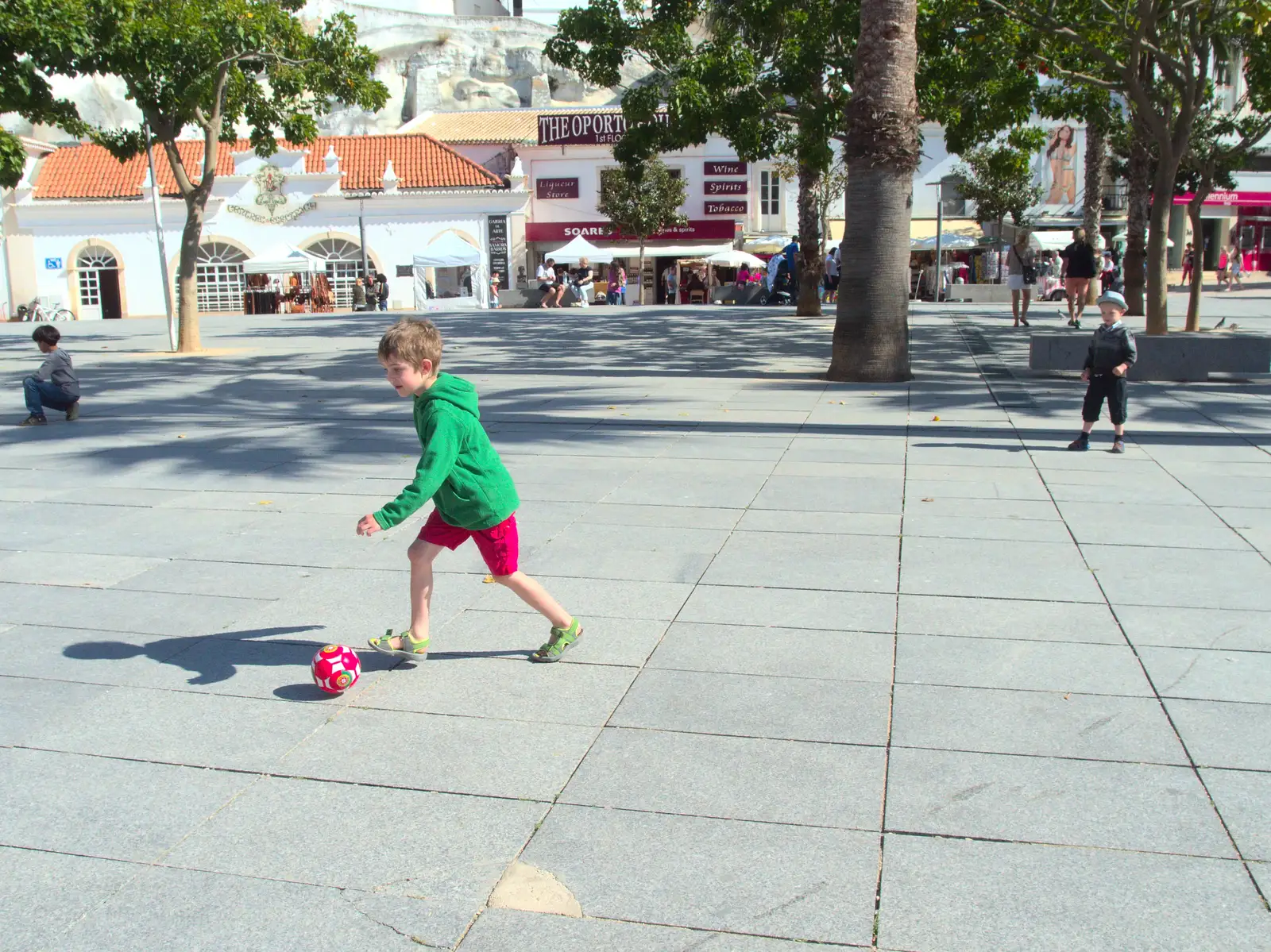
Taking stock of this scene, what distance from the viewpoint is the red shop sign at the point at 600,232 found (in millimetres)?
48750

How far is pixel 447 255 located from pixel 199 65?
2485cm

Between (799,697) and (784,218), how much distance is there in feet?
158

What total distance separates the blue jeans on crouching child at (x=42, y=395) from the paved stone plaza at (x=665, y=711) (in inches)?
90.9

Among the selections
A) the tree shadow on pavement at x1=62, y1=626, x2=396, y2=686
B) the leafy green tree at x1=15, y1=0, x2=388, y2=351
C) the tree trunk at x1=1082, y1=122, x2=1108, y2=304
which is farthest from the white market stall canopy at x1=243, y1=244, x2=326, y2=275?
the tree shadow on pavement at x1=62, y1=626, x2=396, y2=686

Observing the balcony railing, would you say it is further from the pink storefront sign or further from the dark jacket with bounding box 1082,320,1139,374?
the dark jacket with bounding box 1082,320,1139,374

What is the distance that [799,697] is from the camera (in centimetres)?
396

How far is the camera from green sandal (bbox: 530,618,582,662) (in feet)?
14.3

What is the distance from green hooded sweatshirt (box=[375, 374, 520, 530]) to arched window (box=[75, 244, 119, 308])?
4254cm

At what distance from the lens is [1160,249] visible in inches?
588

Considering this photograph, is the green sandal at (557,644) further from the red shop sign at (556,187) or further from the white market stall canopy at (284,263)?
the red shop sign at (556,187)

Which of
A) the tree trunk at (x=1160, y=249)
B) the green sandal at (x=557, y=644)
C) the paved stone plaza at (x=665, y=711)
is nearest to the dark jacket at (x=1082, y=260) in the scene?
the tree trunk at (x=1160, y=249)

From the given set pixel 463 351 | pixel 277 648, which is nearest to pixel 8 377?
pixel 463 351

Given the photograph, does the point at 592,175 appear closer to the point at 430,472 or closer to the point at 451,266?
the point at 451,266

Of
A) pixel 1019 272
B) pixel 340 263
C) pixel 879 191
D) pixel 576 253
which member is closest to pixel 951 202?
pixel 576 253
